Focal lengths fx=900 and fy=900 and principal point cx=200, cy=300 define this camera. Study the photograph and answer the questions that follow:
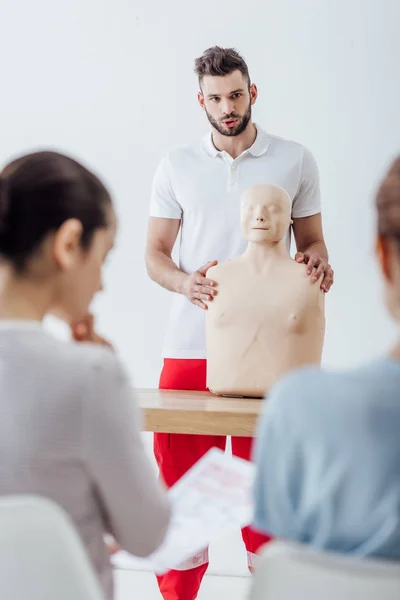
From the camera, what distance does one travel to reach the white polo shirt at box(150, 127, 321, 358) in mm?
2541

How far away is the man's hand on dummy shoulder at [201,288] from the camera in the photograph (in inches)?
87.8

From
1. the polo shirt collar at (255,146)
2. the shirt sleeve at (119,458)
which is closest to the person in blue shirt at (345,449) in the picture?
the shirt sleeve at (119,458)

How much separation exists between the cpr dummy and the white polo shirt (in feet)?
1.03

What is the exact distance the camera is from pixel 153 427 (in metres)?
1.87

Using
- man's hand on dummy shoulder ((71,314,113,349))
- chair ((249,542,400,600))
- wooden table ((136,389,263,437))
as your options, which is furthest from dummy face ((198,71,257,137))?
chair ((249,542,400,600))

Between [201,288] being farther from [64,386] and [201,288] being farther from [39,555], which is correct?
[39,555]

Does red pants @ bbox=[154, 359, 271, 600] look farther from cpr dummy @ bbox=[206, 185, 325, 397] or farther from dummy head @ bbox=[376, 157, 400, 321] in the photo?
dummy head @ bbox=[376, 157, 400, 321]

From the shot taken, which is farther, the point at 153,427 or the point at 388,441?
the point at 153,427

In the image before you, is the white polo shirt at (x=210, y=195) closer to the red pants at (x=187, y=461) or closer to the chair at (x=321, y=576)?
the red pants at (x=187, y=461)

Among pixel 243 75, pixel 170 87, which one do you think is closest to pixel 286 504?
pixel 243 75

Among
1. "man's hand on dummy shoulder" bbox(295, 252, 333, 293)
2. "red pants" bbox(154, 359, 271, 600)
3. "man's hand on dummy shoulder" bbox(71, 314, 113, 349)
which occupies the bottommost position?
"red pants" bbox(154, 359, 271, 600)

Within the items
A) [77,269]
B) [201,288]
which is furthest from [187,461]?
[77,269]

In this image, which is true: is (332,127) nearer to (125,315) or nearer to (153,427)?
(125,315)

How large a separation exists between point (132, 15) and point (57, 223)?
2.68 meters
